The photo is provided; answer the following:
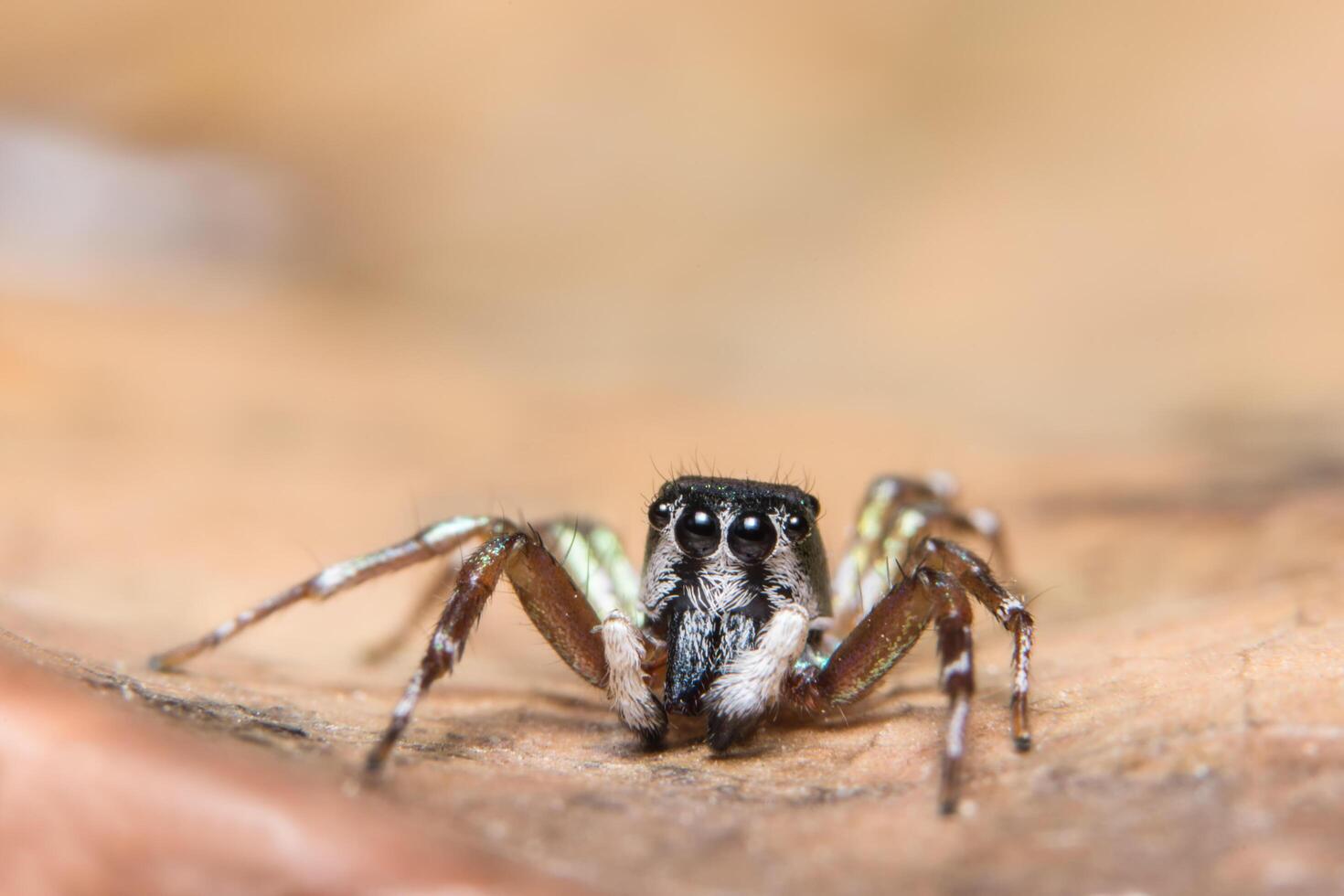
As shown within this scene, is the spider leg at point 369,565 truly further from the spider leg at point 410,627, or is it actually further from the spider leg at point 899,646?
the spider leg at point 899,646

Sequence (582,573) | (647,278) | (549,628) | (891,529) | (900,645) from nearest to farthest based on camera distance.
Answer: (900,645), (549,628), (582,573), (891,529), (647,278)

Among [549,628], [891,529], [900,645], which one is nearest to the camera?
[900,645]

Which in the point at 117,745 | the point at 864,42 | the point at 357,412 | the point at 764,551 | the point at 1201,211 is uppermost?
the point at 864,42

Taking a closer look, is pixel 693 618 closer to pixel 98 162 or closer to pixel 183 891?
pixel 183 891

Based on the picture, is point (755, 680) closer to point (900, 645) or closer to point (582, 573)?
point (900, 645)

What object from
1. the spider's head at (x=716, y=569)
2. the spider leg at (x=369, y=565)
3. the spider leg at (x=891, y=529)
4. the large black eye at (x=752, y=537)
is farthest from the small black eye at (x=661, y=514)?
the spider leg at (x=891, y=529)

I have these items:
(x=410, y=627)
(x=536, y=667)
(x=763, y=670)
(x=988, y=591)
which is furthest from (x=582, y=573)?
(x=988, y=591)

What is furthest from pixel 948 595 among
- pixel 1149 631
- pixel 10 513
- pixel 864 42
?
pixel 864 42
